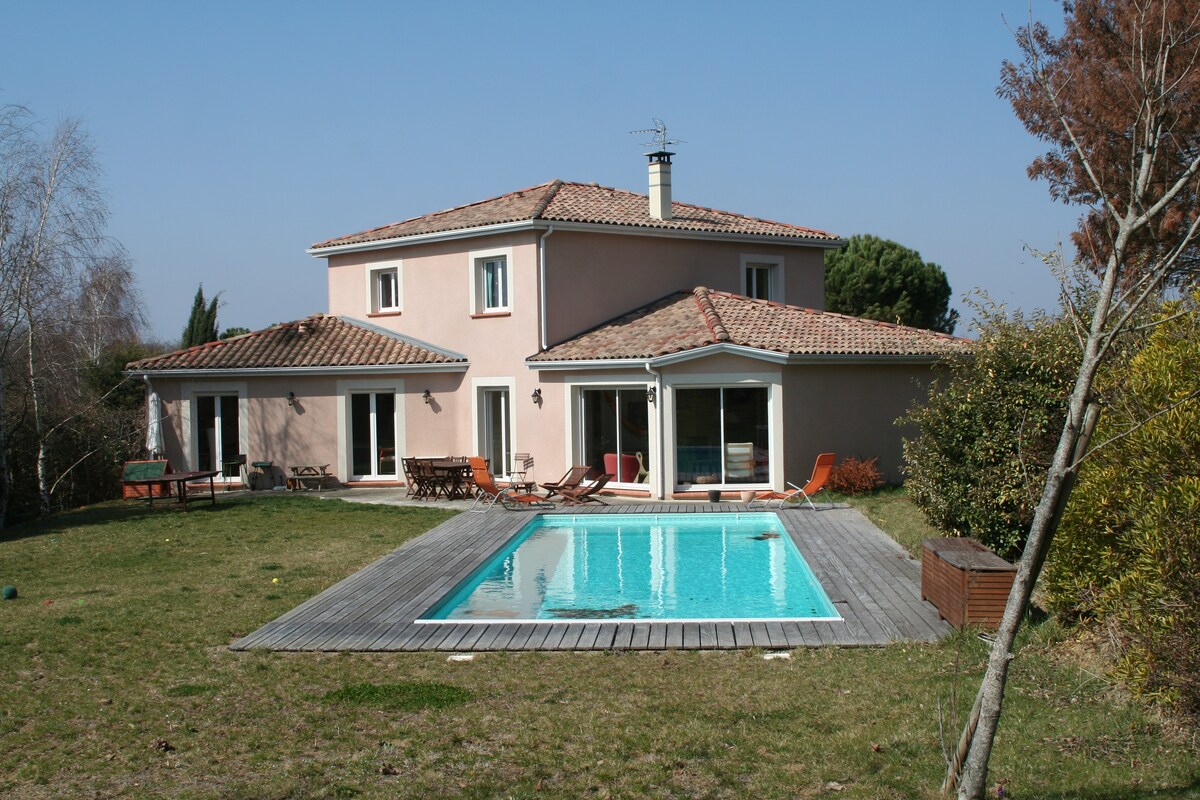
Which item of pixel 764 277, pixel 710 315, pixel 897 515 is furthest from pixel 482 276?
pixel 897 515

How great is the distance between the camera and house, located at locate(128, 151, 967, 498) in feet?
74.1

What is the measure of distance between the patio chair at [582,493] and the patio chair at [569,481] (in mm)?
118

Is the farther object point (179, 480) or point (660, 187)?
point (660, 187)

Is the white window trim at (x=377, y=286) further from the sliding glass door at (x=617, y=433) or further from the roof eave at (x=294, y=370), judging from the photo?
the sliding glass door at (x=617, y=433)

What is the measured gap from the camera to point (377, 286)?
94.0ft

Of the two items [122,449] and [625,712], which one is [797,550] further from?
[122,449]

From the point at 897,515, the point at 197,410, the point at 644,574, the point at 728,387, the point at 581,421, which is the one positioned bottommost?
the point at 644,574

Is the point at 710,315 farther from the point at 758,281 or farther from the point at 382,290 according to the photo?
the point at 382,290

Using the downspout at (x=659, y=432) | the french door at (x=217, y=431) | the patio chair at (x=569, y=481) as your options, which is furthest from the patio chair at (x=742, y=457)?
the french door at (x=217, y=431)

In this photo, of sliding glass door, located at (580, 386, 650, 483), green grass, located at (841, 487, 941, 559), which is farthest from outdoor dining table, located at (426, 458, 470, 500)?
Answer: green grass, located at (841, 487, 941, 559)

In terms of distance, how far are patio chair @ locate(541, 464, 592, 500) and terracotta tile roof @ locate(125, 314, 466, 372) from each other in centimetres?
449

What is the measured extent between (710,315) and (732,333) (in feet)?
3.83

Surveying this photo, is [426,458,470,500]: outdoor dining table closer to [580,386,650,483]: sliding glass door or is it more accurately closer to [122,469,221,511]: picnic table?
[580,386,650,483]: sliding glass door

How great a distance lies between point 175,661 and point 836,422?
1581 cm
